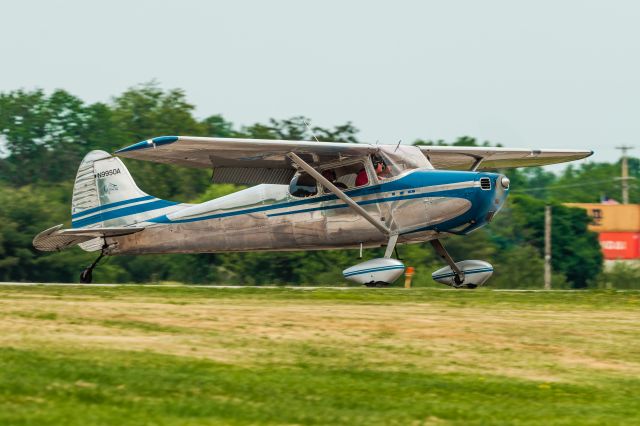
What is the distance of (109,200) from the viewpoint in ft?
85.5

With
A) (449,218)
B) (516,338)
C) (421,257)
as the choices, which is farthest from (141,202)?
(421,257)

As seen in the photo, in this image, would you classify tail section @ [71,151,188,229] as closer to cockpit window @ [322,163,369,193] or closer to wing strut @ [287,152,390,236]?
cockpit window @ [322,163,369,193]

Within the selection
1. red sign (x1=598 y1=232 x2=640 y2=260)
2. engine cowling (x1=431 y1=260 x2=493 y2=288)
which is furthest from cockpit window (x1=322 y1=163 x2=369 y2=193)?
red sign (x1=598 y1=232 x2=640 y2=260)

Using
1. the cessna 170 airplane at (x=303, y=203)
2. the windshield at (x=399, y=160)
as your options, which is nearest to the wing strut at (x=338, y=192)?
the cessna 170 airplane at (x=303, y=203)

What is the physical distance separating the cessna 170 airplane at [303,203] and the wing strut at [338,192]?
0.9 inches

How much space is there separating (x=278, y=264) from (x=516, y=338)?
112 feet

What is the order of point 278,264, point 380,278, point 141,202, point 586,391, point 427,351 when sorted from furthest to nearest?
1. point 278,264
2. point 141,202
3. point 380,278
4. point 427,351
5. point 586,391

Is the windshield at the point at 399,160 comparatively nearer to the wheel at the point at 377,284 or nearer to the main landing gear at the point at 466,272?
the main landing gear at the point at 466,272

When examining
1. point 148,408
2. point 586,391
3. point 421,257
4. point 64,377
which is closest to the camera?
point 148,408

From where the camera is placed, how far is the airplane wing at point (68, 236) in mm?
24938

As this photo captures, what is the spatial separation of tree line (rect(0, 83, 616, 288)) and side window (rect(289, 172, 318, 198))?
105 centimetres

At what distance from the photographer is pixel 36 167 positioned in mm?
83375

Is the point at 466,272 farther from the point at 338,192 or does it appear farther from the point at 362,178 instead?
the point at 338,192

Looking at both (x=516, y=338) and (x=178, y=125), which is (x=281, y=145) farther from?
(x=178, y=125)
